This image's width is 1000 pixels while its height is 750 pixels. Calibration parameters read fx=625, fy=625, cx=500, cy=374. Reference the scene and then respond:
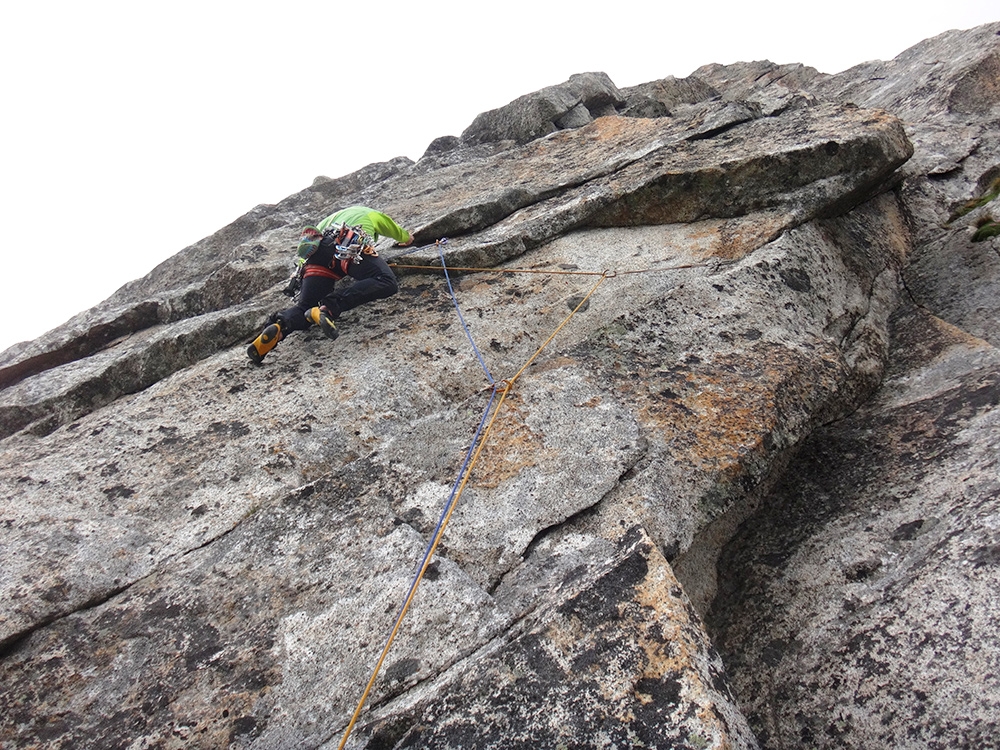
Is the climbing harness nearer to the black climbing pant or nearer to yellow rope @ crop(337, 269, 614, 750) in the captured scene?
the black climbing pant

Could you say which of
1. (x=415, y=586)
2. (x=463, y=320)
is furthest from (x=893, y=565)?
(x=463, y=320)

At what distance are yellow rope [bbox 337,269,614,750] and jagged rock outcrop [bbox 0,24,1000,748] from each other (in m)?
0.06

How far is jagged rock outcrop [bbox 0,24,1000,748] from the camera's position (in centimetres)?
388

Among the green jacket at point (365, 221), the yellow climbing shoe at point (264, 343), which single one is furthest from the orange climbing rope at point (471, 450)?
the yellow climbing shoe at point (264, 343)

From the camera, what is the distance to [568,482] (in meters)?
5.16

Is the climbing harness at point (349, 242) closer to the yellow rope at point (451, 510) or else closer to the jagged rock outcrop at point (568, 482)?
the jagged rock outcrop at point (568, 482)

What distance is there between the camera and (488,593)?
14.4 feet

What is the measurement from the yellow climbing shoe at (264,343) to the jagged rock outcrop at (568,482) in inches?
10.3

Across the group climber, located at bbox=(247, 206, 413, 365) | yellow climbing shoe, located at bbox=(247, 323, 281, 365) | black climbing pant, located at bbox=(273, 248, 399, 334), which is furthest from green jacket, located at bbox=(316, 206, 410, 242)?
yellow climbing shoe, located at bbox=(247, 323, 281, 365)

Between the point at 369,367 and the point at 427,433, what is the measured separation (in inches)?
53.0

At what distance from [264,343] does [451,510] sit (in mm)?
3393

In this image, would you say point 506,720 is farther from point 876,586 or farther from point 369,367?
point 369,367

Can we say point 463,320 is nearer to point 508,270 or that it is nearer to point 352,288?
point 508,270

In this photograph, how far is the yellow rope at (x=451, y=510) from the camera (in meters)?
3.79
